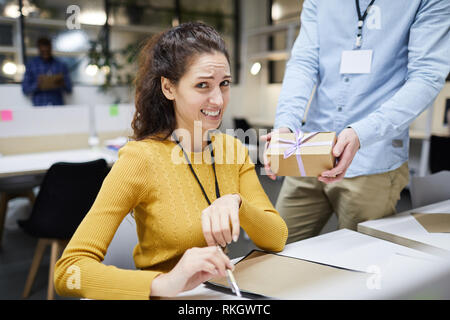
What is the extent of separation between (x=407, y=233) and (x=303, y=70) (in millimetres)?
730

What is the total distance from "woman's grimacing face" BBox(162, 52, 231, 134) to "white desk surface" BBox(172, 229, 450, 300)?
1.62 feet

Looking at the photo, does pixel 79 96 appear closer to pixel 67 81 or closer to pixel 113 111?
pixel 67 81

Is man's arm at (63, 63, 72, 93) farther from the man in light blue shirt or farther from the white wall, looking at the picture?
the man in light blue shirt

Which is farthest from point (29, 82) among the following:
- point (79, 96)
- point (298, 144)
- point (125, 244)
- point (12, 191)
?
point (298, 144)

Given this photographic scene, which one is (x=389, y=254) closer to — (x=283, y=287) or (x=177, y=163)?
(x=283, y=287)

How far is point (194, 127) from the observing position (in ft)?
3.90

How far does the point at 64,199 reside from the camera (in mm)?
2016

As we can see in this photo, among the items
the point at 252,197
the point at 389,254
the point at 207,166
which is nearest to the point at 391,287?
the point at 389,254

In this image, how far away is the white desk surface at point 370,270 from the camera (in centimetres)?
84

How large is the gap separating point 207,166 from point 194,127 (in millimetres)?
136

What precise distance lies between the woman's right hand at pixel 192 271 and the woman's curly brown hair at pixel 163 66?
0.50 meters

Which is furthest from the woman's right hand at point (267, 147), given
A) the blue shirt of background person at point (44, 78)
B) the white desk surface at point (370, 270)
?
the blue shirt of background person at point (44, 78)

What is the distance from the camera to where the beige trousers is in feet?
4.48

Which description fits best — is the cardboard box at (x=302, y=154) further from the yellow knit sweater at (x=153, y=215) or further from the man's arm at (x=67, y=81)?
the man's arm at (x=67, y=81)
